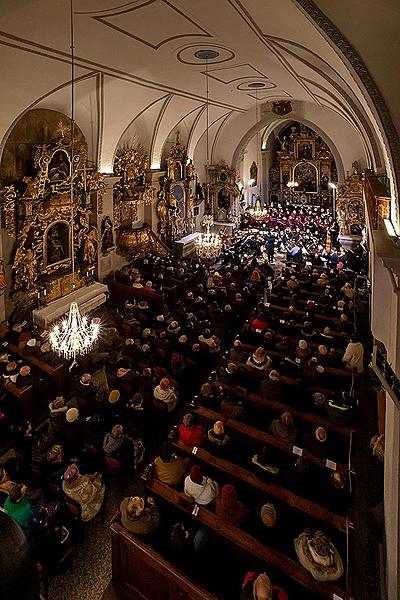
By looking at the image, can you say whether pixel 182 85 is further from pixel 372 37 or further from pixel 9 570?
pixel 9 570

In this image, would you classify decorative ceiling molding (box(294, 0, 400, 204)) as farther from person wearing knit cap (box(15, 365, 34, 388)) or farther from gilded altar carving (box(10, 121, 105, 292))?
gilded altar carving (box(10, 121, 105, 292))

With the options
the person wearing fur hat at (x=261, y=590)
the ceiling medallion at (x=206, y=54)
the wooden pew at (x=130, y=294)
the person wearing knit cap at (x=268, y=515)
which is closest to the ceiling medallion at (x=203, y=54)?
the ceiling medallion at (x=206, y=54)

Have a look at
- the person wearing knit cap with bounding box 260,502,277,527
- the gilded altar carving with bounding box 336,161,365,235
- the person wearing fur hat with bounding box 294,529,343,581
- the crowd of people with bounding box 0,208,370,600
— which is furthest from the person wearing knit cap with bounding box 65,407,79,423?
the gilded altar carving with bounding box 336,161,365,235

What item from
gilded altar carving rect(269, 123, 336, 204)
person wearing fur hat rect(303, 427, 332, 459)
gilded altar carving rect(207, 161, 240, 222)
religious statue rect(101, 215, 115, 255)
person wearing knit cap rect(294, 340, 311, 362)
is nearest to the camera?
person wearing fur hat rect(303, 427, 332, 459)

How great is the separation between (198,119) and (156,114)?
365 centimetres

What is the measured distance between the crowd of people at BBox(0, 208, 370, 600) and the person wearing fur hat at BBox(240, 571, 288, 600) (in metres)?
0.01

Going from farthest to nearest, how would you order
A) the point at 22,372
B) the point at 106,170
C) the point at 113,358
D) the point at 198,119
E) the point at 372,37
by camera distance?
the point at 198,119
the point at 106,170
the point at 113,358
the point at 22,372
the point at 372,37

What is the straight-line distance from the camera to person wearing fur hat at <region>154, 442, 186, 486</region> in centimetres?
557

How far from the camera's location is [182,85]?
39.5ft


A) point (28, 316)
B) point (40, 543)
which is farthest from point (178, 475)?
point (28, 316)

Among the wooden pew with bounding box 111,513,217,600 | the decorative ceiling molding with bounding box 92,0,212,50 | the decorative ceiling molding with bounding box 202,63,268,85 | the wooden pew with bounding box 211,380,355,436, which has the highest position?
the decorative ceiling molding with bounding box 202,63,268,85

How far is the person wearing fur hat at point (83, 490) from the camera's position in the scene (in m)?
5.44

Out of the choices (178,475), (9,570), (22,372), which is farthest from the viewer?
(22,372)

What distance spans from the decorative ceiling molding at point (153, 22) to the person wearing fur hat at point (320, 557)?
22.4 feet
